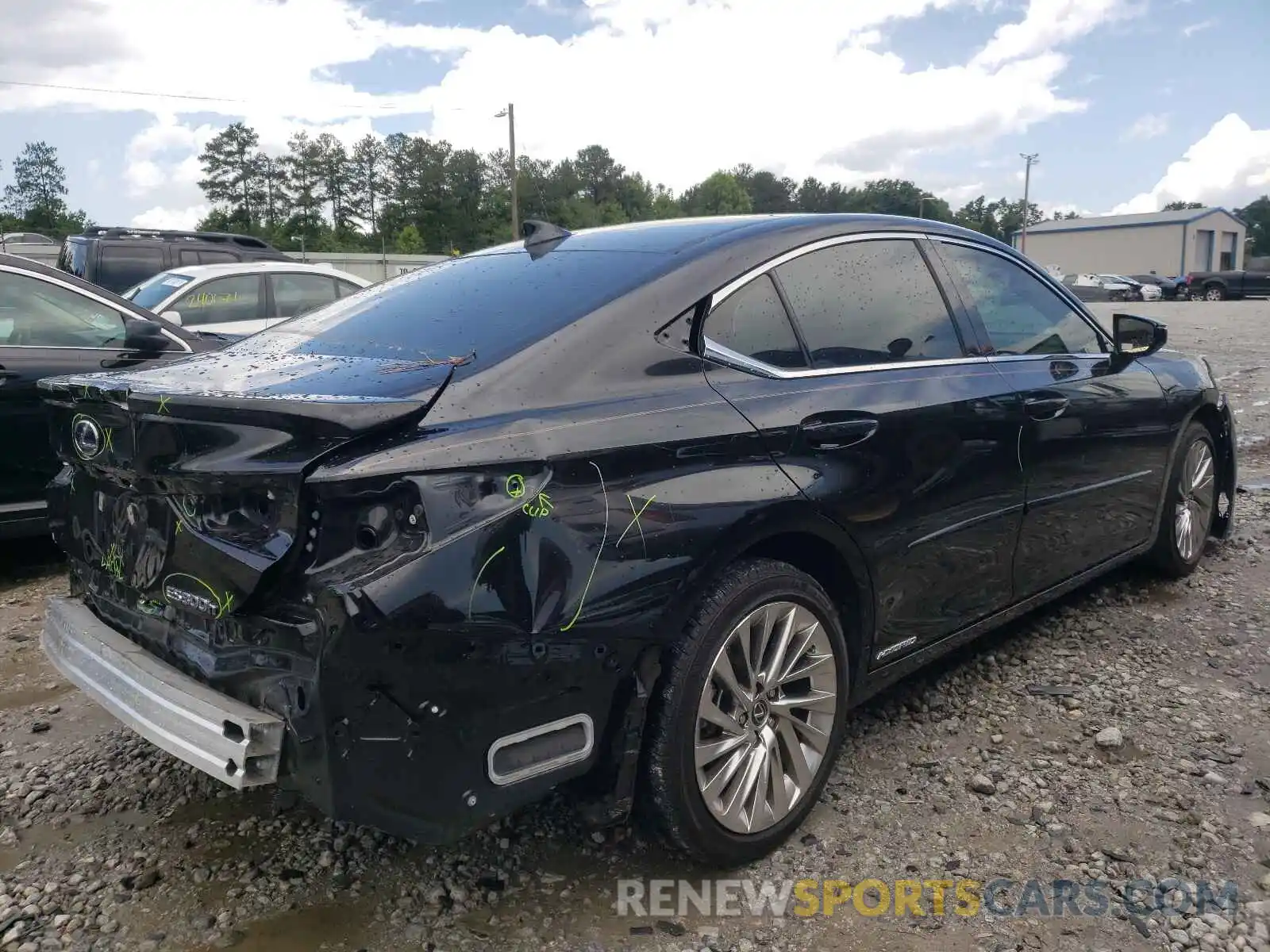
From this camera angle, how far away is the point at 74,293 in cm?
524

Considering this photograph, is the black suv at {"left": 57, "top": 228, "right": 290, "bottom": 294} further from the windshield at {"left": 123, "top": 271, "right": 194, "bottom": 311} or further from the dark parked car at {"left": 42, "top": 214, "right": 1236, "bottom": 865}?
the dark parked car at {"left": 42, "top": 214, "right": 1236, "bottom": 865}

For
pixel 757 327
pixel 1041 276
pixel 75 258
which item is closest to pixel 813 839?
pixel 757 327

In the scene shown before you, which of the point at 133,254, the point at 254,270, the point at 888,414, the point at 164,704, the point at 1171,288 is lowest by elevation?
the point at 164,704

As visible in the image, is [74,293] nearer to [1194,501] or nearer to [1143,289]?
[1194,501]

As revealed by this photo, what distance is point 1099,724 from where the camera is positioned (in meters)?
3.37

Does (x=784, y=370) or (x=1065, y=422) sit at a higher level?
(x=784, y=370)

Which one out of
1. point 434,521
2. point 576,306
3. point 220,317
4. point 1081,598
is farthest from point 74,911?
point 220,317

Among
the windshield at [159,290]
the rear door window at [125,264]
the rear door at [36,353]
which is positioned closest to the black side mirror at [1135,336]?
the rear door at [36,353]

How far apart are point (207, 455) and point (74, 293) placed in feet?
12.5

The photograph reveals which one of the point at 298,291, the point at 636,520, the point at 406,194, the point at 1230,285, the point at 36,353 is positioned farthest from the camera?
the point at 406,194

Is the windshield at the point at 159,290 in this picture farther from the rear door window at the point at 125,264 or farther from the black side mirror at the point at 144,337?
the black side mirror at the point at 144,337

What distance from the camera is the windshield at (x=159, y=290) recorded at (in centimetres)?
859

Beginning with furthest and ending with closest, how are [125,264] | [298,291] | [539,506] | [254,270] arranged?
1. [125,264]
2. [298,291]
3. [254,270]
4. [539,506]

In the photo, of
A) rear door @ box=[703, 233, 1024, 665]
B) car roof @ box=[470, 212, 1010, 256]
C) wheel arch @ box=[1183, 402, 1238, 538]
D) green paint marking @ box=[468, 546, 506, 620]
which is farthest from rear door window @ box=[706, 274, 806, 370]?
wheel arch @ box=[1183, 402, 1238, 538]
